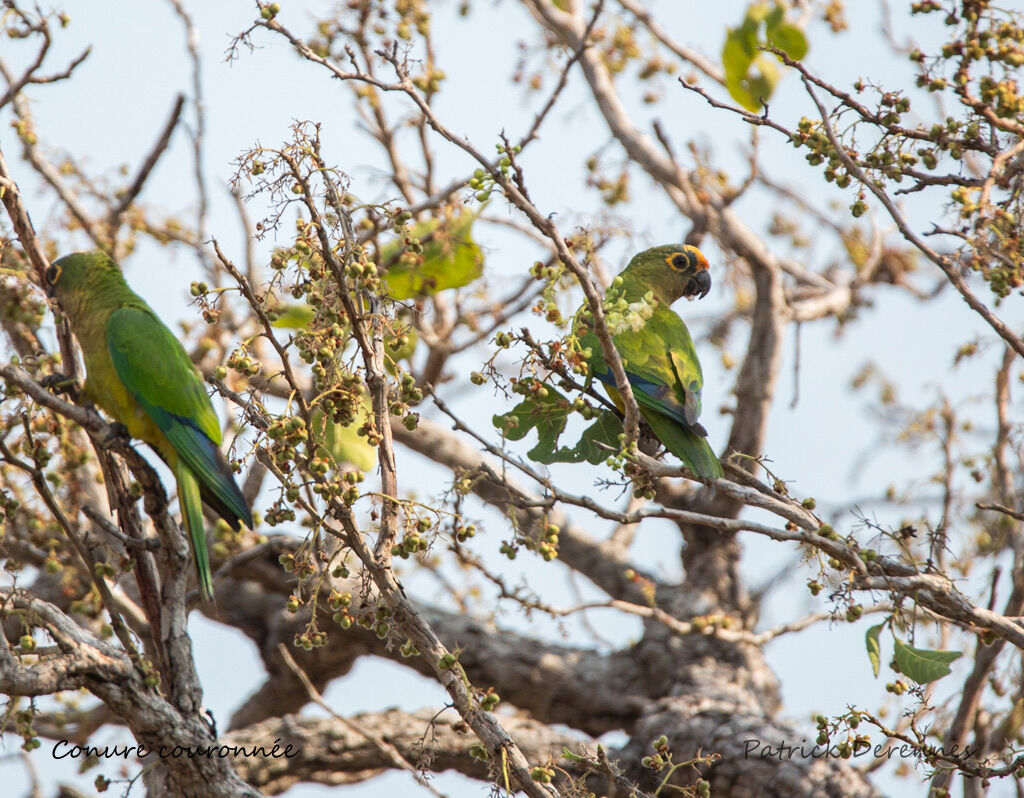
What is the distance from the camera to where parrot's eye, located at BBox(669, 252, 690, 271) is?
201 inches

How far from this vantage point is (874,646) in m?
3.05

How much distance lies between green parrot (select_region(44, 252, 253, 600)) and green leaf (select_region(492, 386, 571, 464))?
1.09 m

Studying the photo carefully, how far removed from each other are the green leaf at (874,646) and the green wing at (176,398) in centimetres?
217

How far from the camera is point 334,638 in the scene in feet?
20.2

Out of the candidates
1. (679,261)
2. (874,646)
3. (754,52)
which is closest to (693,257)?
(679,261)

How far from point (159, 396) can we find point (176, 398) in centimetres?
6

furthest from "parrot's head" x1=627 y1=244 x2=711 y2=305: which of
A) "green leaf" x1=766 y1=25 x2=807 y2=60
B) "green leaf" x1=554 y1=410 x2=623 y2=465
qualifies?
"green leaf" x1=554 y1=410 x2=623 y2=465

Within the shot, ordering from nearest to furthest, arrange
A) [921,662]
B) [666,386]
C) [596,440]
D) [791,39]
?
[921,662], [596,440], [666,386], [791,39]

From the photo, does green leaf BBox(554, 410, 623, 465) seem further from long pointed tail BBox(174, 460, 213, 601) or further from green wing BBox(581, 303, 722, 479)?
long pointed tail BBox(174, 460, 213, 601)

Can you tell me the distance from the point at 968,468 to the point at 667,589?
1.95 m

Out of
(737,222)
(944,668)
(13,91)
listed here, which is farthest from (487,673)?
(13,91)

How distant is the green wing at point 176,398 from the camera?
3.83m

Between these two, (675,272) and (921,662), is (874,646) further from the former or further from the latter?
(675,272)

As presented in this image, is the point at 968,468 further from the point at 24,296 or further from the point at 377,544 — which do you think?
A: the point at 24,296
